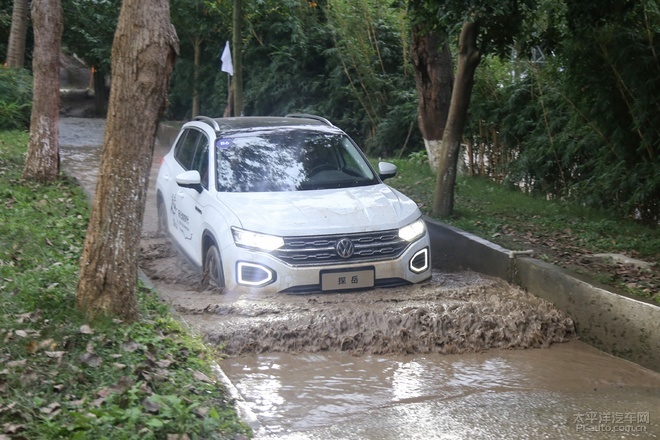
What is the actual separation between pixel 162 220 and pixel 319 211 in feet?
11.7

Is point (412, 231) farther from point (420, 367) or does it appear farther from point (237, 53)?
point (237, 53)

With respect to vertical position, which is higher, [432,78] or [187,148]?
[432,78]

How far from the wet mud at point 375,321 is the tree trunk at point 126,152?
3.22 feet

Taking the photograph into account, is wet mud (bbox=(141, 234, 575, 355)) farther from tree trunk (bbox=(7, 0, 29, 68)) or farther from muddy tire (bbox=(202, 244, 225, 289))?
tree trunk (bbox=(7, 0, 29, 68))

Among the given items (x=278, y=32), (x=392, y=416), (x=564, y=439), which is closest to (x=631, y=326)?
(x=564, y=439)

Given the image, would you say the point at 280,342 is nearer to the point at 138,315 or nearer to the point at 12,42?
the point at 138,315

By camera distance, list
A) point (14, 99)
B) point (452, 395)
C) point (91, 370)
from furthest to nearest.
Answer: point (14, 99) → point (452, 395) → point (91, 370)

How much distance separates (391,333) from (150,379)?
2.43 meters

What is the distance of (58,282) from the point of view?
6.93 m

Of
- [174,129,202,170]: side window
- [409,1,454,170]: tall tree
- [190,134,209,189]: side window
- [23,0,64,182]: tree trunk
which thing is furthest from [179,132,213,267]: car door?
[409,1,454,170]: tall tree

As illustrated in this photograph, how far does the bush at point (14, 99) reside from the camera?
67.5ft

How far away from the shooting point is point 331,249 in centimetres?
749

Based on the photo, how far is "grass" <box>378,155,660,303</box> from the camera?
8.19 metres

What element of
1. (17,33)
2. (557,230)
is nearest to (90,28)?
(17,33)
